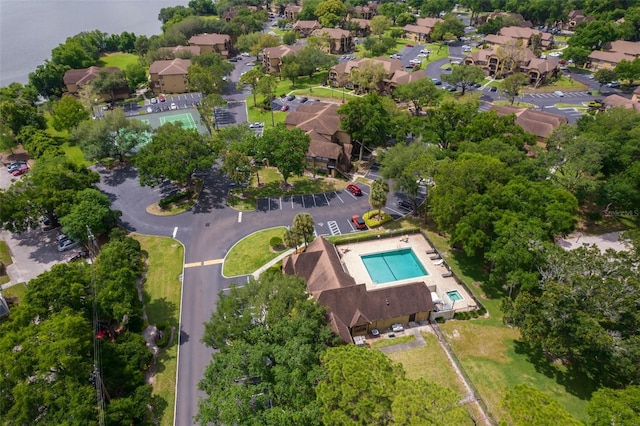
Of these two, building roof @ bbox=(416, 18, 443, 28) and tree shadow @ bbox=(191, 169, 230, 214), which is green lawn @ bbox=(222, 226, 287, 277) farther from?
building roof @ bbox=(416, 18, 443, 28)

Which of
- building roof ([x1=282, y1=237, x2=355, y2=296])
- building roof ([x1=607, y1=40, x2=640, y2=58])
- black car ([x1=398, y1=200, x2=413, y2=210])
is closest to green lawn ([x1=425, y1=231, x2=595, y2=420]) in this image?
building roof ([x1=282, y1=237, x2=355, y2=296])

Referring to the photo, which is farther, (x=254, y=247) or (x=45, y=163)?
(x=45, y=163)

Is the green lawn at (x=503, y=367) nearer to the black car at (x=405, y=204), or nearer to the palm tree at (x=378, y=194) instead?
the palm tree at (x=378, y=194)

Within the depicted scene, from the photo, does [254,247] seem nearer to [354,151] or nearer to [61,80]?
[354,151]

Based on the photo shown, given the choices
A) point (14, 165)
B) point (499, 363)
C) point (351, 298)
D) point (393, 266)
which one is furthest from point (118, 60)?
point (499, 363)

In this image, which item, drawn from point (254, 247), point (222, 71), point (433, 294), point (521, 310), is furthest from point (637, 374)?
point (222, 71)

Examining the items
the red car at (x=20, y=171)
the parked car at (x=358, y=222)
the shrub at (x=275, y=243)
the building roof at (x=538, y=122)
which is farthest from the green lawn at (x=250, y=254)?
the building roof at (x=538, y=122)
